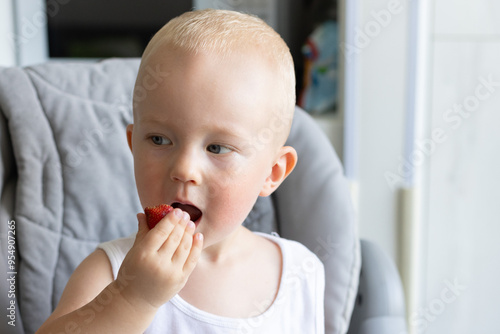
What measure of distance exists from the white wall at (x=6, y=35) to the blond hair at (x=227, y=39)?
112cm

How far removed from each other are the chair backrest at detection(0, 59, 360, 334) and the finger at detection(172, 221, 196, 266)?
0.40 meters

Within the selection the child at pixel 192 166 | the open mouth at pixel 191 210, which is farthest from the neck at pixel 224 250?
the open mouth at pixel 191 210

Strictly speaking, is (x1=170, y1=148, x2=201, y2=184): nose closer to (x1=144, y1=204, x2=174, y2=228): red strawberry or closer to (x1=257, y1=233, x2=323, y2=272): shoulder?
(x1=144, y1=204, x2=174, y2=228): red strawberry

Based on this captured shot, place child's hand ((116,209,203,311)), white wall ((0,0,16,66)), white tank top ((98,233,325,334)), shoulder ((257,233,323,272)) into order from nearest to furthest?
child's hand ((116,209,203,311)) → white tank top ((98,233,325,334)) → shoulder ((257,233,323,272)) → white wall ((0,0,16,66))

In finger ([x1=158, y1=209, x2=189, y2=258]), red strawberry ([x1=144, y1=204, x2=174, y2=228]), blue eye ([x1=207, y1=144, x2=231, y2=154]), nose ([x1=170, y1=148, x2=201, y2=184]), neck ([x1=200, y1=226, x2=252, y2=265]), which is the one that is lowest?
neck ([x1=200, y1=226, x2=252, y2=265])

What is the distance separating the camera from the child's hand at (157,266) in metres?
0.60

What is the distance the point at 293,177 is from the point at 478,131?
93 cm

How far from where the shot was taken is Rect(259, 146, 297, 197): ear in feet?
2.62

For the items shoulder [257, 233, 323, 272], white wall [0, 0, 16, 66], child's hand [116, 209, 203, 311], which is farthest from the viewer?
white wall [0, 0, 16, 66]

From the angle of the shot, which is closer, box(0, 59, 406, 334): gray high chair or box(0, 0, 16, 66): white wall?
box(0, 59, 406, 334): gray high chair

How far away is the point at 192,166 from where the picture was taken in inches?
25.6

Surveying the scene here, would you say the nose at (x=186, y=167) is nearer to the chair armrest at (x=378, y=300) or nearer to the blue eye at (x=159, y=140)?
the blue eye at (x=159, y=140)

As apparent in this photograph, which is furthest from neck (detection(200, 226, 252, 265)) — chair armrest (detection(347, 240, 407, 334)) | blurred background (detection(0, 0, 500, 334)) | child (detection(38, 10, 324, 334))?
blurred background (detection(0, 0, 500, 334))

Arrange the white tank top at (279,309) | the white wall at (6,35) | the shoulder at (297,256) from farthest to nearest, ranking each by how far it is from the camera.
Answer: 1. the white wall at (6,35)
2. the shoulder at (297,256)
3. the white tank top at (279,309)
